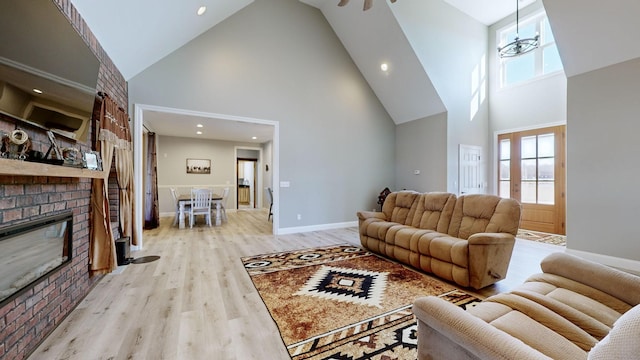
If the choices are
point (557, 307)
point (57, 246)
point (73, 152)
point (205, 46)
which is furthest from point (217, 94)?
point (557, 307)

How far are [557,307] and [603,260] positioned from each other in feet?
11.8

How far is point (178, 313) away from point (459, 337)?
226 cm

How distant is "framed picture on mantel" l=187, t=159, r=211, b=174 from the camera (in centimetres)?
849

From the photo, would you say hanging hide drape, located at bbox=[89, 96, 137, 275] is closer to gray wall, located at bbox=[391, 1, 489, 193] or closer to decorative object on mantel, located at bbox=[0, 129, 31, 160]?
decorative object on mantel, located at bbox=[0, 129, 31, 160]

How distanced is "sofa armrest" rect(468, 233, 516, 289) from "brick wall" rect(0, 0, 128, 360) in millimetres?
3608

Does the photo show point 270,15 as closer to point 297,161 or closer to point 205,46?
point 205,46

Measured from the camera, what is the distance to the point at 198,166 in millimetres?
8609

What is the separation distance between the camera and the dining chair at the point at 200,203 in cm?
611

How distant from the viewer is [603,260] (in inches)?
142

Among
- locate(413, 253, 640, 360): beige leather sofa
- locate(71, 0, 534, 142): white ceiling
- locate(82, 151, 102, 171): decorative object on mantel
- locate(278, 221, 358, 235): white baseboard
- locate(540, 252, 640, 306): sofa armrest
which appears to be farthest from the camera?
locate(278, 221, 358, 235): white baseboard

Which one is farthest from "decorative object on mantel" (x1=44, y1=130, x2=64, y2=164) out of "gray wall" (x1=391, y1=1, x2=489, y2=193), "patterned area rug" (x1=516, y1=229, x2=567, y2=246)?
"patterned area rug" (x1=516, y1=229, x2=567, y2=246)

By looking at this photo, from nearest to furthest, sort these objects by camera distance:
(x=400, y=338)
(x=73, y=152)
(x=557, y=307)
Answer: (x=557, y=307) → (x=400, y=338) → (x=73, y=152)

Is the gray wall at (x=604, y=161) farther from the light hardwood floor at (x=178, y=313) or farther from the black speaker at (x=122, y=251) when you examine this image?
the black speaker at (x=122, y=251)

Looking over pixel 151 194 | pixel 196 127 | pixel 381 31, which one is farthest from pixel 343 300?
pixel 196 127
